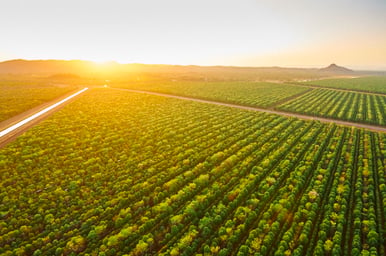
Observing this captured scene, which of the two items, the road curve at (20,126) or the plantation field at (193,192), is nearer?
the plantation field at (193,192)

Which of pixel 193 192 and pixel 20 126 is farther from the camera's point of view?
pixel 20 126

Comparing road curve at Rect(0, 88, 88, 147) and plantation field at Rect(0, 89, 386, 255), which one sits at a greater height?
road curve at Rect(0, 88, 88, 147)

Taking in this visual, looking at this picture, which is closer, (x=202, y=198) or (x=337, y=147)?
(x=202, y=198)

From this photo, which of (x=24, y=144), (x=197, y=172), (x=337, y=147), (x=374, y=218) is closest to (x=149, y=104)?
(x=24, y=144)

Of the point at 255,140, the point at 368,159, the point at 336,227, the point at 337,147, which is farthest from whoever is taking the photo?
the point at 255,140

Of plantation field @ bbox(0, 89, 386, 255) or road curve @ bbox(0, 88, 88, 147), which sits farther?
road curve @ bbox(0, 88, 88, 147)

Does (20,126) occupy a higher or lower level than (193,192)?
higher

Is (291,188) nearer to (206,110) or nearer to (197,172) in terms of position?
(197,172)

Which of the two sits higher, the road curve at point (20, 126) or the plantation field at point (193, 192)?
the road curve at point (20, 126)
